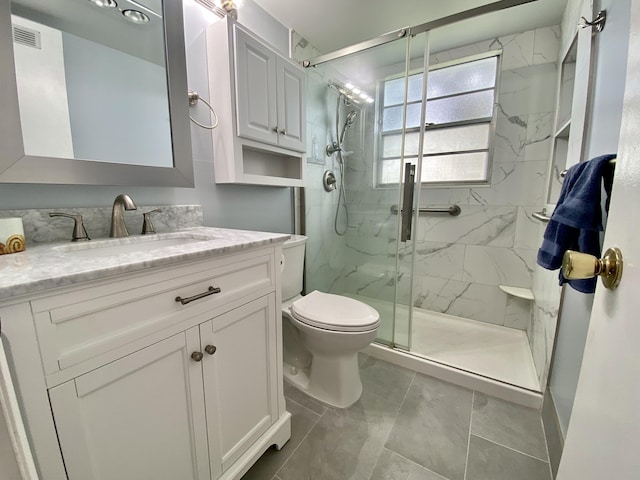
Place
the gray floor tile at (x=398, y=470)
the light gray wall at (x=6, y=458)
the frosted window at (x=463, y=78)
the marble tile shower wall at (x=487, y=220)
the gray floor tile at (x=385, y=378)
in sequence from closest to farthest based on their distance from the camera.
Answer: the light gray wall at (x=6, y=458), the gray floor tile at (x=398, y=470), the gray floor tile at (x=385, y=378), the marble tile shower wall at (x=487, y=220), the frosted window at (x=463, y=78)

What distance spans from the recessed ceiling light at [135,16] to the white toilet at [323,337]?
1.15 m

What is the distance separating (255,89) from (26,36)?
0.84 meters

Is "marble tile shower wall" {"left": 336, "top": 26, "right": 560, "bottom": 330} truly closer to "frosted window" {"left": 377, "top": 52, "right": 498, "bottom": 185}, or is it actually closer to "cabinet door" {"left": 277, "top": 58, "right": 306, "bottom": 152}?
"frosted window" {"left": 377, "top": 52, "right": 498, "bottom": 185}

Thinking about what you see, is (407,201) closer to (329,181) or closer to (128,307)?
(329,181)

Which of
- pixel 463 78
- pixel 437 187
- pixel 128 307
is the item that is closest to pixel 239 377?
pixel 128 307

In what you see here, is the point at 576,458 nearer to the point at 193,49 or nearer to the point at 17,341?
the point at 17,341

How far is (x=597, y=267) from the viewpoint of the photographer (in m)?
0.44

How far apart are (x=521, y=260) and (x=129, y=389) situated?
2.53 meters

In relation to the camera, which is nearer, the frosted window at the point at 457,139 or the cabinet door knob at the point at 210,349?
the cabinet door knob at the point at 210,349

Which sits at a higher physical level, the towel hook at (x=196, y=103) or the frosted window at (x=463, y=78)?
the frosted window at (x=463, y=78)

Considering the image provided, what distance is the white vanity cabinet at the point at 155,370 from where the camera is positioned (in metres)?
0.54

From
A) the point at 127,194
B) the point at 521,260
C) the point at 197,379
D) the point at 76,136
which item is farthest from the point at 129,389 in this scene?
the point at 521,260

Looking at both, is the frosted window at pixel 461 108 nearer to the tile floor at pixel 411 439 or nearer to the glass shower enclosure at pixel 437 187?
the glass shower enclosure at pixel 437 187

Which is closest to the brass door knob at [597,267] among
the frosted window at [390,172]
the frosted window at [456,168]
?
the frosted window at [390,172]
